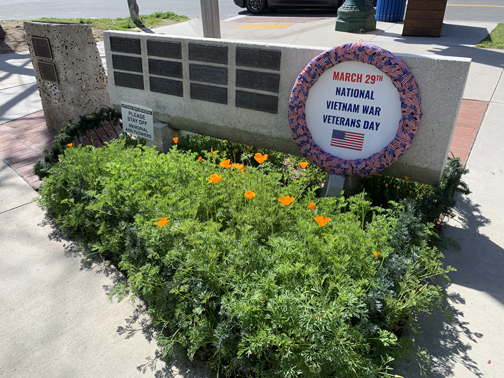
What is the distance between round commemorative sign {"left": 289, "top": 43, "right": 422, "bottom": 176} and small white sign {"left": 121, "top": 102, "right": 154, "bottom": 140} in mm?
1874

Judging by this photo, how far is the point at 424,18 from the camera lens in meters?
10.4

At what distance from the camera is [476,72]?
7602 millimetres

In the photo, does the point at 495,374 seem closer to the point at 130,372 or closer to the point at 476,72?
the point at 130,372

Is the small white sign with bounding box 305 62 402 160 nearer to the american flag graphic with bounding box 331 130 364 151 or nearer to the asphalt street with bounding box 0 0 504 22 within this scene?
the american flag graphic with bounding box 331 130 364 151

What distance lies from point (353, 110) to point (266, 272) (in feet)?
5.88

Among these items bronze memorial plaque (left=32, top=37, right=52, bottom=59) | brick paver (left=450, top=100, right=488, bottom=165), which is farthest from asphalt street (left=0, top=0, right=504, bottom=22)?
bronze memorial plaque (left=32, top=37, right=52, bottom=59)

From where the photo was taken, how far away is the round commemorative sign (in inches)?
128

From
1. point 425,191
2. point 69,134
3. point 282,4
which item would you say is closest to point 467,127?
point 425,191

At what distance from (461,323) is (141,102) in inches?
162

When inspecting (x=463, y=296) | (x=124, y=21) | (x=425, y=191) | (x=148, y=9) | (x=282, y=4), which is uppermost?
(x=282, y=4)

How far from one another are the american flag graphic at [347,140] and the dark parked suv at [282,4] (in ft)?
39.9

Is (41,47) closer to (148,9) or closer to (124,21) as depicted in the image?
(124,21)

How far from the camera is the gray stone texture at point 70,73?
212 inches

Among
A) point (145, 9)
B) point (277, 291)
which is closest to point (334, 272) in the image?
point (277, 291)
